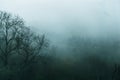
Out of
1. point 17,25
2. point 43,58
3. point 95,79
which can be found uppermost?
point 17,25

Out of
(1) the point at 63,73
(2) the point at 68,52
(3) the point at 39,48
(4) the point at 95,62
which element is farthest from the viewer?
(2) the point at 68,52

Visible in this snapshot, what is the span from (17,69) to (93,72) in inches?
868

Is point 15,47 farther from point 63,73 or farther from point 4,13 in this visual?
point 63,73

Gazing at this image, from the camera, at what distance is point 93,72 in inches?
2817

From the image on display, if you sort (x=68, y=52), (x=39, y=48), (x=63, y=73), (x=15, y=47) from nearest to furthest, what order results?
1. (x=15, y=47)
2. (x=39, y=48)
3. (x=63, y=73)
4. (x=68, y=52)

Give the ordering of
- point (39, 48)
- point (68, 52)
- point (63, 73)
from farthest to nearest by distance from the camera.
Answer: point (68, 52)
point (63, 73)
point (39, 48)

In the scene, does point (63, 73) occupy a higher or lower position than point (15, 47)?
lower

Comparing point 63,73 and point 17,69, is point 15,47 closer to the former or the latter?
point 17,69

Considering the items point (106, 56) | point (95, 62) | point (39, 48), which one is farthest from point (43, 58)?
point (106, 56)

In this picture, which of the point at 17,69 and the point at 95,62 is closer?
the point at 17,69

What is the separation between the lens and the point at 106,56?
8762cm

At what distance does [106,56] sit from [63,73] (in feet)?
82.2

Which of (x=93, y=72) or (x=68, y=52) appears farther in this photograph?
(x=68, y=52)

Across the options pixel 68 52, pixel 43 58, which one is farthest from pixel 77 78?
pixel 68 52
